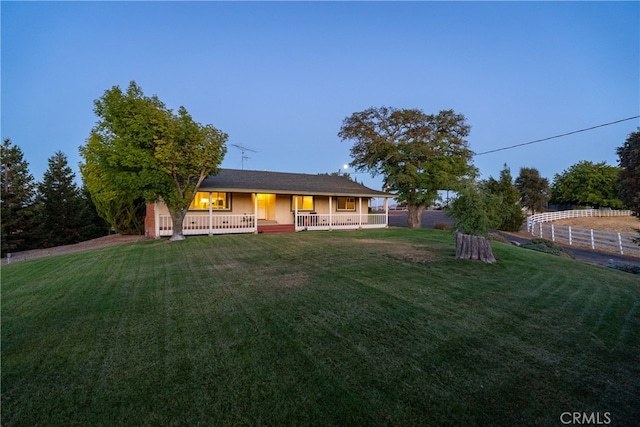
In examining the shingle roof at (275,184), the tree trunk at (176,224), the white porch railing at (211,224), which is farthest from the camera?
the shingle roof at (275,184)

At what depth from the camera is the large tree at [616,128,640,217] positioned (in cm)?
1427

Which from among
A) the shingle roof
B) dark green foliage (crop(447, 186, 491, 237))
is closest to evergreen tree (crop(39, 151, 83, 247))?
the shingle roof

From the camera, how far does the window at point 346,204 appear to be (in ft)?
66.4

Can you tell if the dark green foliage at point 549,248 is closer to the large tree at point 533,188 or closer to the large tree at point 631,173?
the large tree at point 631,173

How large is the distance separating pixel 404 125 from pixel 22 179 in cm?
2757

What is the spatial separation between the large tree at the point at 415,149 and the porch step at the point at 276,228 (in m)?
7.96

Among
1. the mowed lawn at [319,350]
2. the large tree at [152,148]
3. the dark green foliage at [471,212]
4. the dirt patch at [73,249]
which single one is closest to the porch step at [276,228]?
the large tree at [152,148]

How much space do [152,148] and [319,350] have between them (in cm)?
1242

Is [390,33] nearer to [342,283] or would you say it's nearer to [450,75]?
[450,75]

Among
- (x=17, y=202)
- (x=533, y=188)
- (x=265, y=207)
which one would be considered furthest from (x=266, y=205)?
(x=533, y=188)

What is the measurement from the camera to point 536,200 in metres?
35.8

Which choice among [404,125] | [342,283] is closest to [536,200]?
[404,125]

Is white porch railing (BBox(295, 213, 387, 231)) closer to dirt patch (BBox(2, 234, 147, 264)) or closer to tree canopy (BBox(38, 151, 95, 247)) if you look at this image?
dirt patch (BBox(2, 234, 147, 264))

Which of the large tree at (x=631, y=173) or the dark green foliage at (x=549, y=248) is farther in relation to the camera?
→ the large tree at (x=631, y=173)
